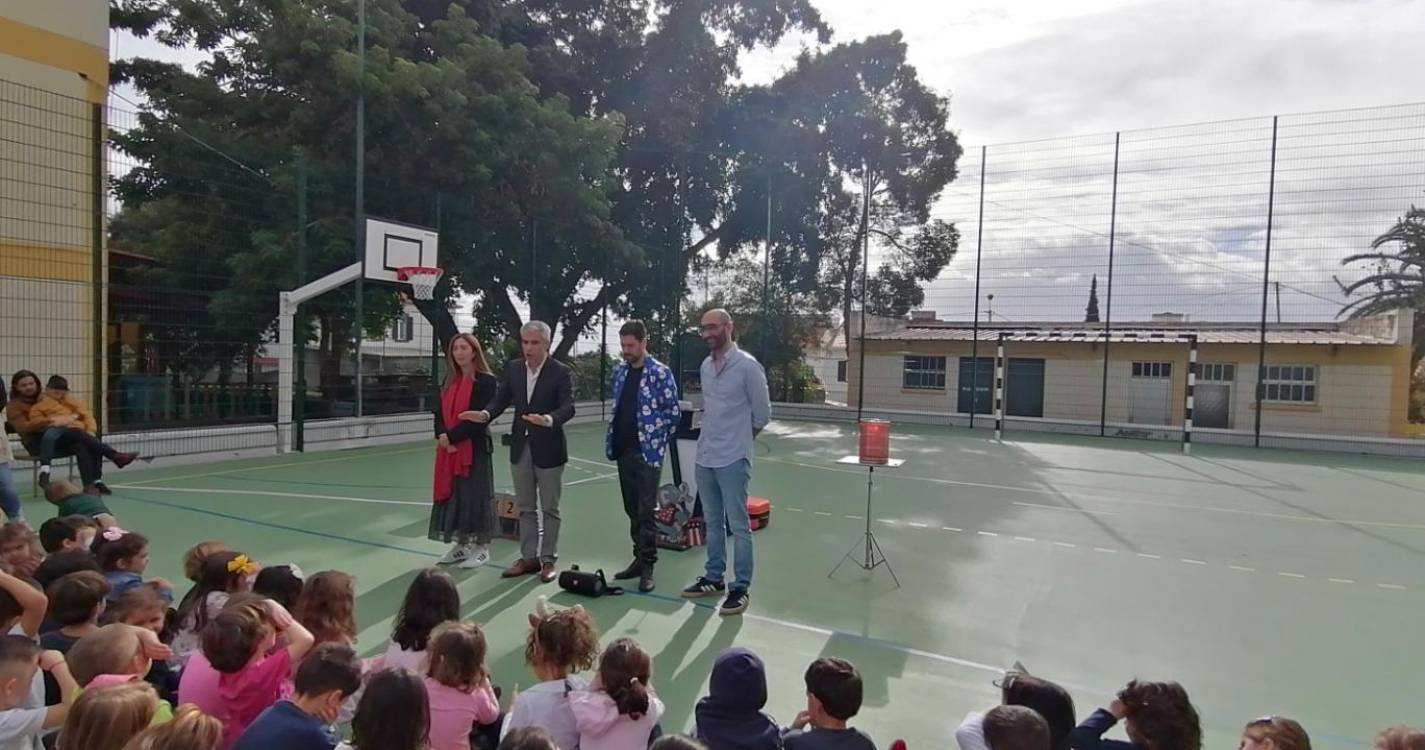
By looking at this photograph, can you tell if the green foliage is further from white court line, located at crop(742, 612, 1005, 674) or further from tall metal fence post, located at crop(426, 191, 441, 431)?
white court line, located at crop(742, 612, 1005, 674)

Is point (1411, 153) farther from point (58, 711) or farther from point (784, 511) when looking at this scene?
point (58, 711)

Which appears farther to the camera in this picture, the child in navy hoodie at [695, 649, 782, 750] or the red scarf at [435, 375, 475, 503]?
the red scarf at [435, 375, 475, 503]

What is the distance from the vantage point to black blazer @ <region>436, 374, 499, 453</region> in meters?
4.59

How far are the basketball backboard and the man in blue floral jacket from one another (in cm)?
635

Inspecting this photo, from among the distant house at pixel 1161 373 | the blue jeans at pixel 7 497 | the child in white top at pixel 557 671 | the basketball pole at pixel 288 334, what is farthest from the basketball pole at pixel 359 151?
the distant house at pixel 1161 373

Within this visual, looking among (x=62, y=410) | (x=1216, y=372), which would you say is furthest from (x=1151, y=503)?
(x=1216, y=372)

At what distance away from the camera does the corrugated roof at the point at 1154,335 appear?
1755 centimetres

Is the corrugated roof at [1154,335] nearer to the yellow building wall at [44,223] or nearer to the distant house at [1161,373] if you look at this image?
the distant house at [1161,373]

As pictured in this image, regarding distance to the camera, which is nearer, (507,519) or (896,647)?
(896,647)

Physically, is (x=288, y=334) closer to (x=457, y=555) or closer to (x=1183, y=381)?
(x=457, y=555)

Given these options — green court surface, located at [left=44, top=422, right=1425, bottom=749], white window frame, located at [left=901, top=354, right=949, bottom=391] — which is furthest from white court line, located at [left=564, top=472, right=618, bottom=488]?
white window frame, located at [left=901, top=354, right=949, bottom=391]

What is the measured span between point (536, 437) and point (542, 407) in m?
0.17

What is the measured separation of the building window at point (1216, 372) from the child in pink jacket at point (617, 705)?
20.7 metres

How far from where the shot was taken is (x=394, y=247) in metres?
9.97
